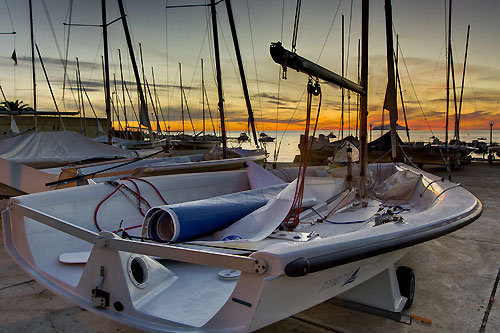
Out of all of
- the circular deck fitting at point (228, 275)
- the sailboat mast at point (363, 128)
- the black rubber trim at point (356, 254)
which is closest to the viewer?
the black rubber trim at point (356, 254)

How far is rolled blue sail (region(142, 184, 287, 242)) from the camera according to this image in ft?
10.2

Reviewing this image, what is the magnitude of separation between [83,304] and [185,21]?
11.2 metres

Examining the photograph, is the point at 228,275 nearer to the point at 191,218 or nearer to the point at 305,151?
the point at 191,218

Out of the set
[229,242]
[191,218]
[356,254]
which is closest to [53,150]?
[191,218]

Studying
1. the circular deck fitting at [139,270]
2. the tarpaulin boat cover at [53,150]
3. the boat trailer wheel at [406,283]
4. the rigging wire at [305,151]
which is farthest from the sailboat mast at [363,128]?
the tarpaulin boat cover at [53,150]

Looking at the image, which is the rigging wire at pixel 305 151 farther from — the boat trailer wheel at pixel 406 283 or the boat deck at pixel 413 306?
the boat trailer wheel at pixel 406 283

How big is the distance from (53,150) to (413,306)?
27.1 ft

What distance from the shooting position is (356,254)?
1.88 m

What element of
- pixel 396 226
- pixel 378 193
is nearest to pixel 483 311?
pixel 396 226

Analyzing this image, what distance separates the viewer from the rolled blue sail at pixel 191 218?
3.11 m

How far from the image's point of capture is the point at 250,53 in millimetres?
11188

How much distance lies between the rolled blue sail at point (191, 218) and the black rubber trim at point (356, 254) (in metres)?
1.65

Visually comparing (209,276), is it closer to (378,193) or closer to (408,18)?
(378,193)

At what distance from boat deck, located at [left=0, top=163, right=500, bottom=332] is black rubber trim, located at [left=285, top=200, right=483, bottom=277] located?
871 mm
